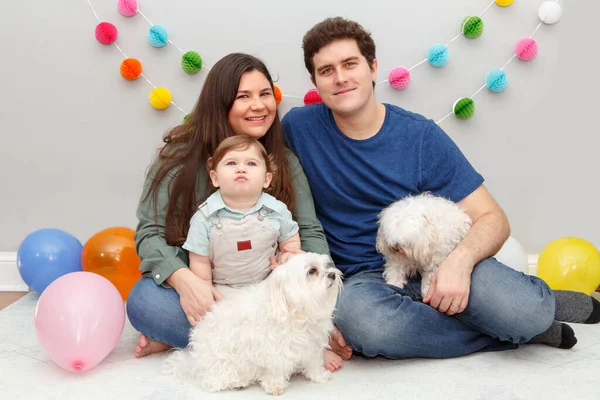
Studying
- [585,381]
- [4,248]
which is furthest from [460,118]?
[4,248]

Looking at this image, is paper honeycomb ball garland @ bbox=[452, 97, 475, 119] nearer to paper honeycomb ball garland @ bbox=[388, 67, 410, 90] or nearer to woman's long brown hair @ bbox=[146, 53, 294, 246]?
paper honeycomb ball garland @ bbox=[388, 67, 410, 90]

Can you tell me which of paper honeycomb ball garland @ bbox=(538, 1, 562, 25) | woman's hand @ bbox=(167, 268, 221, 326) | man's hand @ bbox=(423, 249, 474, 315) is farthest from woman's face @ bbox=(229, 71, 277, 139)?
paper honeycomb ball garland @ bbox=(538, 1, 562, 25)

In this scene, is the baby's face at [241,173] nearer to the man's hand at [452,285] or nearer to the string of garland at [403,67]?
the man's hand at [452,285]

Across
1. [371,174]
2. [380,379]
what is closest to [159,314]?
[380,379]

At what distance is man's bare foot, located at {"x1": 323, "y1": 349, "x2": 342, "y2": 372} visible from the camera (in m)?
1.71

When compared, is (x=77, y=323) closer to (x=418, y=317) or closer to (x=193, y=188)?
(x=193, y=188)

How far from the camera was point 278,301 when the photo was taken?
4.92ft

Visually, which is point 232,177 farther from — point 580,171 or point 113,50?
point 580,171

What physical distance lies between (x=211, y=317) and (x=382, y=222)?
0.60m

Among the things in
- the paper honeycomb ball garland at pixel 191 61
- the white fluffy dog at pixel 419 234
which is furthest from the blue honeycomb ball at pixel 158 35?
the white fluffy dog at pixel 419 234

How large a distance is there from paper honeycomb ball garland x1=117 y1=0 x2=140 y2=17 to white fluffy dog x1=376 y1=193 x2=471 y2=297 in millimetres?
1323

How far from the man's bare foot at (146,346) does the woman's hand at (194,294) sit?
0.20 meters

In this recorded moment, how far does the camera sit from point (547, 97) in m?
2.50

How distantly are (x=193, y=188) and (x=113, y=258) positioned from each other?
1.90 ft
